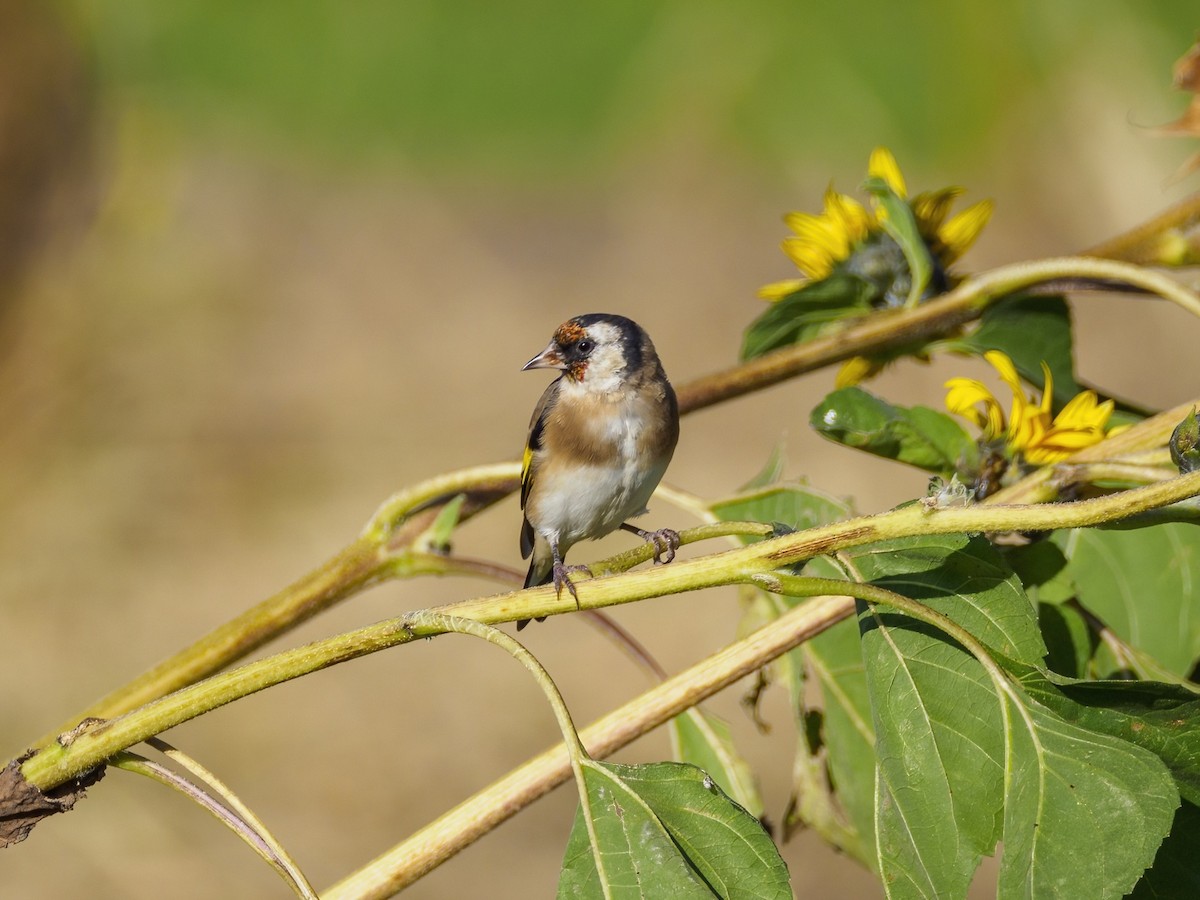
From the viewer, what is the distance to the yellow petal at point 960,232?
1746 millimetres

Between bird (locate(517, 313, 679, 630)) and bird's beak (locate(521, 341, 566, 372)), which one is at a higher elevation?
bird's beak (locate(521, 341, 566, 372))

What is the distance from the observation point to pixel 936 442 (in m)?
1.44

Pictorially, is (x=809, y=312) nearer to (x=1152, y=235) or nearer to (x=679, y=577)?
(x=1152, y=235)

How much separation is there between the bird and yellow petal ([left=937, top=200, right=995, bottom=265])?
533 millimetres

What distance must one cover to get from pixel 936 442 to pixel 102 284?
219 inches

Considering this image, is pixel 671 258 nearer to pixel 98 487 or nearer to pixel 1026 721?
pixel 98 487

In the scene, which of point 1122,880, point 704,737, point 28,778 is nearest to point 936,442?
point 704,737

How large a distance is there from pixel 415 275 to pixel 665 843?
5.73 metres

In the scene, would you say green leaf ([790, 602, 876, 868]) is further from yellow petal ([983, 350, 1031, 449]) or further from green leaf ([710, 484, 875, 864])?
yellow petal ([983, 350, 1031, 449])

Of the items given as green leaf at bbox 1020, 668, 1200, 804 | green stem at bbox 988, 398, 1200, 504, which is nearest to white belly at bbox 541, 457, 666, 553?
green stem at bbox 988, 398, 1200, 504

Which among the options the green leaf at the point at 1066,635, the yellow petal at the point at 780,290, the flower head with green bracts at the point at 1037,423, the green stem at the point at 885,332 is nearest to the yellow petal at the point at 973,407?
the flower head with green bracts at the point at 1037,423

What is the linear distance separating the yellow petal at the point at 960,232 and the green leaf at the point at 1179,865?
920 millimetres

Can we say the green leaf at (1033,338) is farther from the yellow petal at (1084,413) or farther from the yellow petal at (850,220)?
the yellow petal at (850,220)

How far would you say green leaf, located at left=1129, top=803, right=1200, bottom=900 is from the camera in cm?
107
